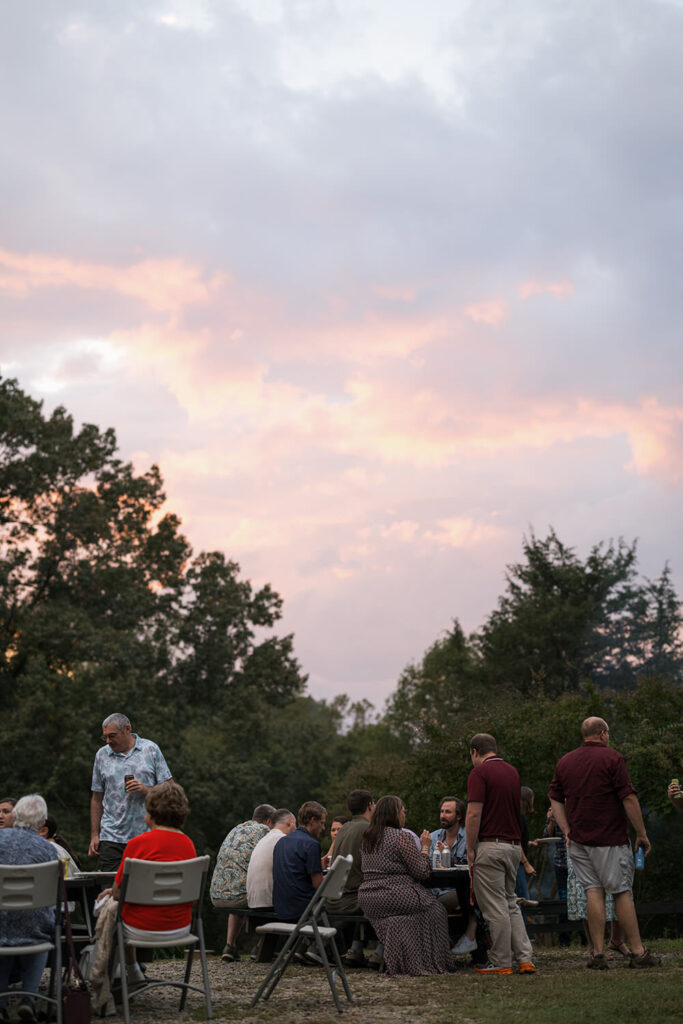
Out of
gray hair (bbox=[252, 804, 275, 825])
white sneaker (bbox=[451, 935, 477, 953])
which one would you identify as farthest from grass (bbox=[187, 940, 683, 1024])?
gray hair (bbox=[252, 804, 275, 825])

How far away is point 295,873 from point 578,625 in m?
28.8

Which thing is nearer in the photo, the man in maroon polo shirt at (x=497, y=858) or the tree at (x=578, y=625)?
the man in maroon polo shirt at (x=497, y=858)

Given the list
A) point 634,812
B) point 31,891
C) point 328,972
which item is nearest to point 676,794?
point 634,812

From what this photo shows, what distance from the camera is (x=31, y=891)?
585cm

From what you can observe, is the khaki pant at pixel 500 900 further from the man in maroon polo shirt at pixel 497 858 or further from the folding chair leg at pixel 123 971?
the folding chair leg at pixel 123 971

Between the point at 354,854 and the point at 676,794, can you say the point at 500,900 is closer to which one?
the point at 354,854

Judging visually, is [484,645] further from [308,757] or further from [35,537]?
[35,537]

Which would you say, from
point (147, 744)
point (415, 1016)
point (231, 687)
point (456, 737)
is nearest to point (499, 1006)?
point (415, 1016)

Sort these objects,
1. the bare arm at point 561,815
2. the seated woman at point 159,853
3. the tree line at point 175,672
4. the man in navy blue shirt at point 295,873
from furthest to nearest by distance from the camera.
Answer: the tree line at point 175,672, the man in navy blue shirt at point 295,873, the bare arm at point 561,815, the seated woman at point 159,853

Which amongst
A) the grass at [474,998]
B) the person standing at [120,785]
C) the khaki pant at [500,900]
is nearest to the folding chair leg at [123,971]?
Result: the grass at [474,998]

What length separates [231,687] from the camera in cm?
2962

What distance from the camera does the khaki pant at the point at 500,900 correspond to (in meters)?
8.39

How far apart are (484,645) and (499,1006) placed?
31.4 m

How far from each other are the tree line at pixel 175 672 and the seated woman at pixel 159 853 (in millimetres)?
10628
